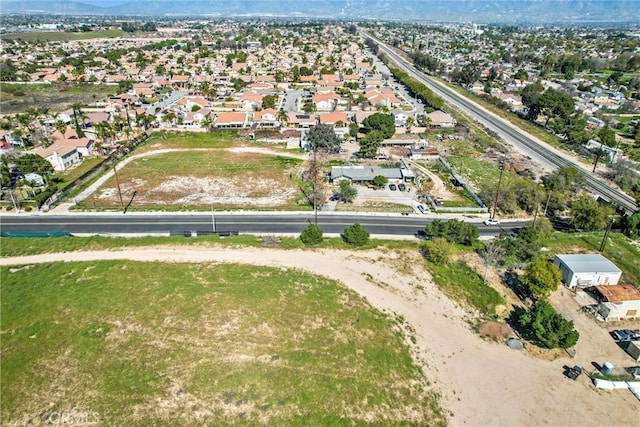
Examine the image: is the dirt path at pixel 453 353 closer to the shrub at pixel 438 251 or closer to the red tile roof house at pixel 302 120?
the shrub at pixel 438 251

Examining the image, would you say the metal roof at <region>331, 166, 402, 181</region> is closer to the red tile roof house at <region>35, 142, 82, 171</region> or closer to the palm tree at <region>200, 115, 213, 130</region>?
the palm tree at <region>200, 115, 213, 130</region>

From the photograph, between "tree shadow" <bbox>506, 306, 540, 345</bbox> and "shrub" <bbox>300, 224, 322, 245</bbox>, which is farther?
"shrub" <bbox>300, 224, 322, 245</bbox>

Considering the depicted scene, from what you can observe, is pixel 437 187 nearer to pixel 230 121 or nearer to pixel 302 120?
pixel 302 120

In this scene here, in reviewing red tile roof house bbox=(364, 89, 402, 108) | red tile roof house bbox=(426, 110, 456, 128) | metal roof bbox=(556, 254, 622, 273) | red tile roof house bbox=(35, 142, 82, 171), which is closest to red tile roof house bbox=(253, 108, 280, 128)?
red tile roof house bbox=(364, 89, 402, 108)

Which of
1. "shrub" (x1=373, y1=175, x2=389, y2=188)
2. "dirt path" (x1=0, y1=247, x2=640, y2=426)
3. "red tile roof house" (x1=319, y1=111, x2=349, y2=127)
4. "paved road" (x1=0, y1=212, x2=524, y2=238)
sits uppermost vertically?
"red tile roof house" (x1=319, y1=111, x2=349, y2=127)

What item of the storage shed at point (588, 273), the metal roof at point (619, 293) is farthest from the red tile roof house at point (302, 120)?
the metal roof at point (619, 293)
